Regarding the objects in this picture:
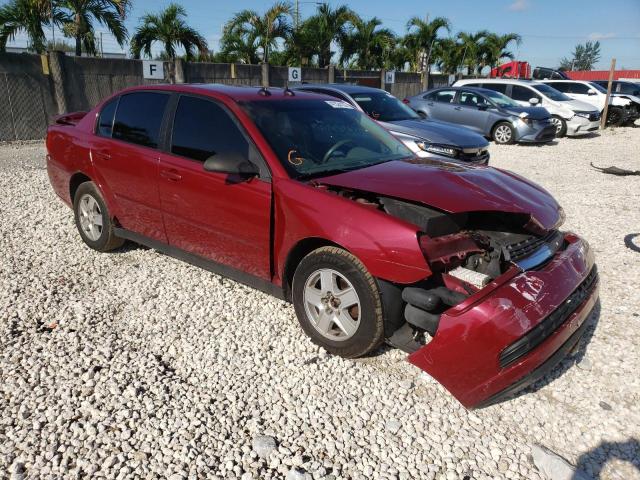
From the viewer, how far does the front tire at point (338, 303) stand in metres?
2.97

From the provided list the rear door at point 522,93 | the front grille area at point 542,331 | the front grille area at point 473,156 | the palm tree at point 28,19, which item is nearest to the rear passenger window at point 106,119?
the front grille area at point 542,331

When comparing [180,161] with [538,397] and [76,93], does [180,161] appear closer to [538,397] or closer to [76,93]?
[538,397]

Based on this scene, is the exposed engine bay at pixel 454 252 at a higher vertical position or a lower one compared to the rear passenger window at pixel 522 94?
lower

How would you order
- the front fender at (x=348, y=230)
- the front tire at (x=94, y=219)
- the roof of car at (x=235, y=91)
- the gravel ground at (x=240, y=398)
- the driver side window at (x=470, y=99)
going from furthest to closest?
1. the driver side window at (x=470, y=99)
2. the front tire at (x=94, y=219)
3. the roof of car at (x=235, y=91)
4. the front fender at (x=348, y=230)
5. the gravel ground at (x=240, y=398)

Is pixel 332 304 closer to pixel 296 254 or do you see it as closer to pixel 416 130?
pixel 296 254

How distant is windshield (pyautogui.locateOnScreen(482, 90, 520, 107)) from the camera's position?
1391 centimetres

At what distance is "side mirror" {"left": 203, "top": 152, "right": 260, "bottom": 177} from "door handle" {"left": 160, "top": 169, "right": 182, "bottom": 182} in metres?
0.61

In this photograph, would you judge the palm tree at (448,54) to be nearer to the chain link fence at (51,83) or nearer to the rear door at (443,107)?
the rear door at (443,107)

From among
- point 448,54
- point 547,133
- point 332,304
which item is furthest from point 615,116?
point 332,304

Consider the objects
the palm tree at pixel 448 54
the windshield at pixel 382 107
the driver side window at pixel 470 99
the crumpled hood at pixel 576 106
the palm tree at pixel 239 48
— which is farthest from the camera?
the palm tree at pixel 448 54

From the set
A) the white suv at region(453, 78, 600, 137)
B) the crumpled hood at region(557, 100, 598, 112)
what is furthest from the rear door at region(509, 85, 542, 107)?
the crumpled hood at region(557, 100, 598, 112)

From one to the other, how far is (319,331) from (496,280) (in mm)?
1201

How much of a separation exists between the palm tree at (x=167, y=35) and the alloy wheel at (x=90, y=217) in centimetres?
1499

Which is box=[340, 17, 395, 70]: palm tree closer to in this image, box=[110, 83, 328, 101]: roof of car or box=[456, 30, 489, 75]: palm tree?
box=[456, 30, 489, 75]: palm tree
